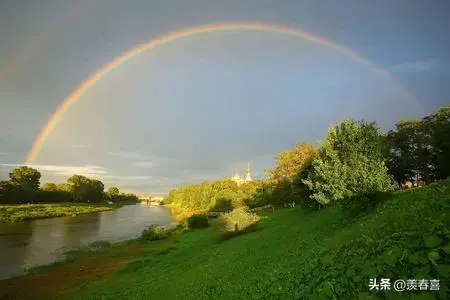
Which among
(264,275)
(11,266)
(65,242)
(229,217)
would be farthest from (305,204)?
(65,242)

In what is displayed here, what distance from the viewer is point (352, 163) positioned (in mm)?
27781

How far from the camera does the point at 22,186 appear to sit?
14500cm

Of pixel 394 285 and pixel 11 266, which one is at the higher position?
pixel 394 285

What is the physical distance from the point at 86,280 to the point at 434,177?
6120 centimetres

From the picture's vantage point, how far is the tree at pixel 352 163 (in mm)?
26406

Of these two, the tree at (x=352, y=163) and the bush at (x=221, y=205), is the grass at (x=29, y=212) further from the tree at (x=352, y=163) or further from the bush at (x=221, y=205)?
the tree at (x=352, y=163)

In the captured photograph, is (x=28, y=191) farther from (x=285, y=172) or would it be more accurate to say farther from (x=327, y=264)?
(x=327, y=264)

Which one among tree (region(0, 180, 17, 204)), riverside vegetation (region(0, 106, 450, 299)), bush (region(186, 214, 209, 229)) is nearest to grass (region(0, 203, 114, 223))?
tree (region(0, 180, 17, 204))

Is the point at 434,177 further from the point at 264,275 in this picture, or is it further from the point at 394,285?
the point at 394,285

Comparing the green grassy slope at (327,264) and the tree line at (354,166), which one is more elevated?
the tree line at (354,166)

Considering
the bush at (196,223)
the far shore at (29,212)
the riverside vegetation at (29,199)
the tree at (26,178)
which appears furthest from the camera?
the tree at (26,178)


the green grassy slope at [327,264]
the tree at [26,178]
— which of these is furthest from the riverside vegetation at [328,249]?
the tree at [26,178]

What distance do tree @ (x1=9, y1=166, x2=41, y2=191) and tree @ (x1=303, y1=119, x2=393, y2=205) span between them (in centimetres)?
14544

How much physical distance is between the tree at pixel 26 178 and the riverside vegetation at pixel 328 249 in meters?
107
